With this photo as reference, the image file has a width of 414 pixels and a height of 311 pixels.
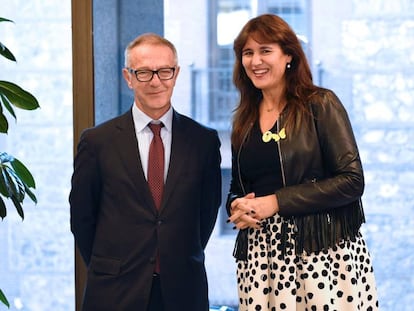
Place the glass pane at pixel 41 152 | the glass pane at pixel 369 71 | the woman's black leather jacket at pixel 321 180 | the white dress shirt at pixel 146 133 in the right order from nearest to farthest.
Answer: the woman's black leather jacket at pixel 321 180
the white dress shirt at pixel 146 133
the glass pane at pixel 369 71
the glass pane at pixel 41 152

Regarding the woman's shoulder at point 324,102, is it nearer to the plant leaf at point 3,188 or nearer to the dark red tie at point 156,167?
the dark red tie at point 156,167

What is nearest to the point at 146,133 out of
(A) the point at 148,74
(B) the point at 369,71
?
(A) the point at 148,74

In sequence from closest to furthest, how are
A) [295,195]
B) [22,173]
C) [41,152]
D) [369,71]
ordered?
[295,195], [22,173], [369,71], [41,152]

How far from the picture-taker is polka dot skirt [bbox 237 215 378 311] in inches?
78.0

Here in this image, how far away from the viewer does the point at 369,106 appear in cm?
300

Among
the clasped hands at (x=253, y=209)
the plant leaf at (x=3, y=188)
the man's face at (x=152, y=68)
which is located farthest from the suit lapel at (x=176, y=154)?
the plant leaf at (x=3, y=188)

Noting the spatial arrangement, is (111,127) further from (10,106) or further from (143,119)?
(10,106)

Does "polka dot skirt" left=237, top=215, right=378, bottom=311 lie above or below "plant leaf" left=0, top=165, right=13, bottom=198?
below

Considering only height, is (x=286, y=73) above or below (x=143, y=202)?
above

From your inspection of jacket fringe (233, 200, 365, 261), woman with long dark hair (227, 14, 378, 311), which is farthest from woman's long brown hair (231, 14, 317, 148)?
jacket fringe (233, 200, 365, 261)

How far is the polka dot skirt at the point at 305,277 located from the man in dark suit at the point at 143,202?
25cm

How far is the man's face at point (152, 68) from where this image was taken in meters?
2.12

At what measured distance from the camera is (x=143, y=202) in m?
2.14

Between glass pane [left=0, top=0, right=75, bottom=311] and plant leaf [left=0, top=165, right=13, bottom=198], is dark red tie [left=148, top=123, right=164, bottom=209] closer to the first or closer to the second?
plant leaf [left=0, top=165, right=13, bottom=198]
